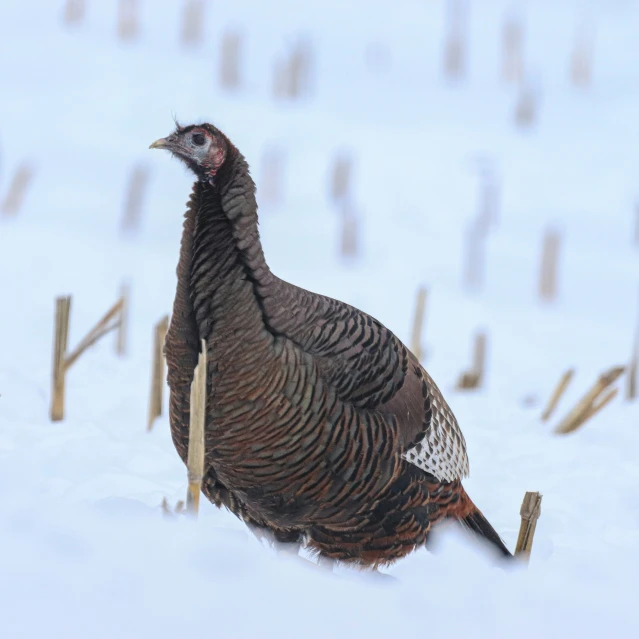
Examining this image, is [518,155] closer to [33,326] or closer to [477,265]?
[477,265]

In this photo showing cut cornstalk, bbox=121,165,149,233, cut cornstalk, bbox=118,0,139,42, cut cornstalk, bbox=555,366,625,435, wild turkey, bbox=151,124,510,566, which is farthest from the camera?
cut cornstalk, bbox=118,0,139,42

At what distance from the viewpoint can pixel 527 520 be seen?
3420 millimetres

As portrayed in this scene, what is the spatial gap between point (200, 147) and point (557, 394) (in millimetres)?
3003

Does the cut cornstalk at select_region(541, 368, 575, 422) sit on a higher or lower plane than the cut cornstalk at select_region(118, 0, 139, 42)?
lower

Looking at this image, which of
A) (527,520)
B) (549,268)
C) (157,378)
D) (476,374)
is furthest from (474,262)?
(527,520)

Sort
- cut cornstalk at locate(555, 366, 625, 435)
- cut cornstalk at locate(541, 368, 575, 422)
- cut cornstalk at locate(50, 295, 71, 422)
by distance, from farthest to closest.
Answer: cut cornstalk at locate(541, 368, 575, 422) → cut cornstalk at locate(555, 366, 625, 435) → cut cornstalk at locate(50, 295, 71, 422)

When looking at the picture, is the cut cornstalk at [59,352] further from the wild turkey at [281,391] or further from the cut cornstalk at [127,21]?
the cut cornstalk at [127,21]

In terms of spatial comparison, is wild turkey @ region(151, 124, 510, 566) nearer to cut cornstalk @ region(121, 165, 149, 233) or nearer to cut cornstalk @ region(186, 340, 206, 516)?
cut cornstalk @ region(186, 340, 206, 516)

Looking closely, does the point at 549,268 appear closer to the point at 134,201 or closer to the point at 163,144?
the point at 134,201

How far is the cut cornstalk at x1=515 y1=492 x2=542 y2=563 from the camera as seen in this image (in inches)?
131

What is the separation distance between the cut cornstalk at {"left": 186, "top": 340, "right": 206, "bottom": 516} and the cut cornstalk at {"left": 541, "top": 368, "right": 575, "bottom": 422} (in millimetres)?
3094

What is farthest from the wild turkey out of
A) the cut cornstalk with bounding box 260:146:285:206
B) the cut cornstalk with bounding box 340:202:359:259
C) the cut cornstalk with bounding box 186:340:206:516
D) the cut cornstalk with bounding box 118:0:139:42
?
the cut cornstalk with bounding box 118:0:139:42

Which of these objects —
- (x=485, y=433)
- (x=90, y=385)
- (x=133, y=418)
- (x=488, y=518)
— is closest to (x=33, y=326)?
(x=90, y=385)

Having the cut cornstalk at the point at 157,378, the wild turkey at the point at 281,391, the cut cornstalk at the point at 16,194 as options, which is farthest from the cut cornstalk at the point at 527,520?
the cut cornstalk at the point at 16,194
